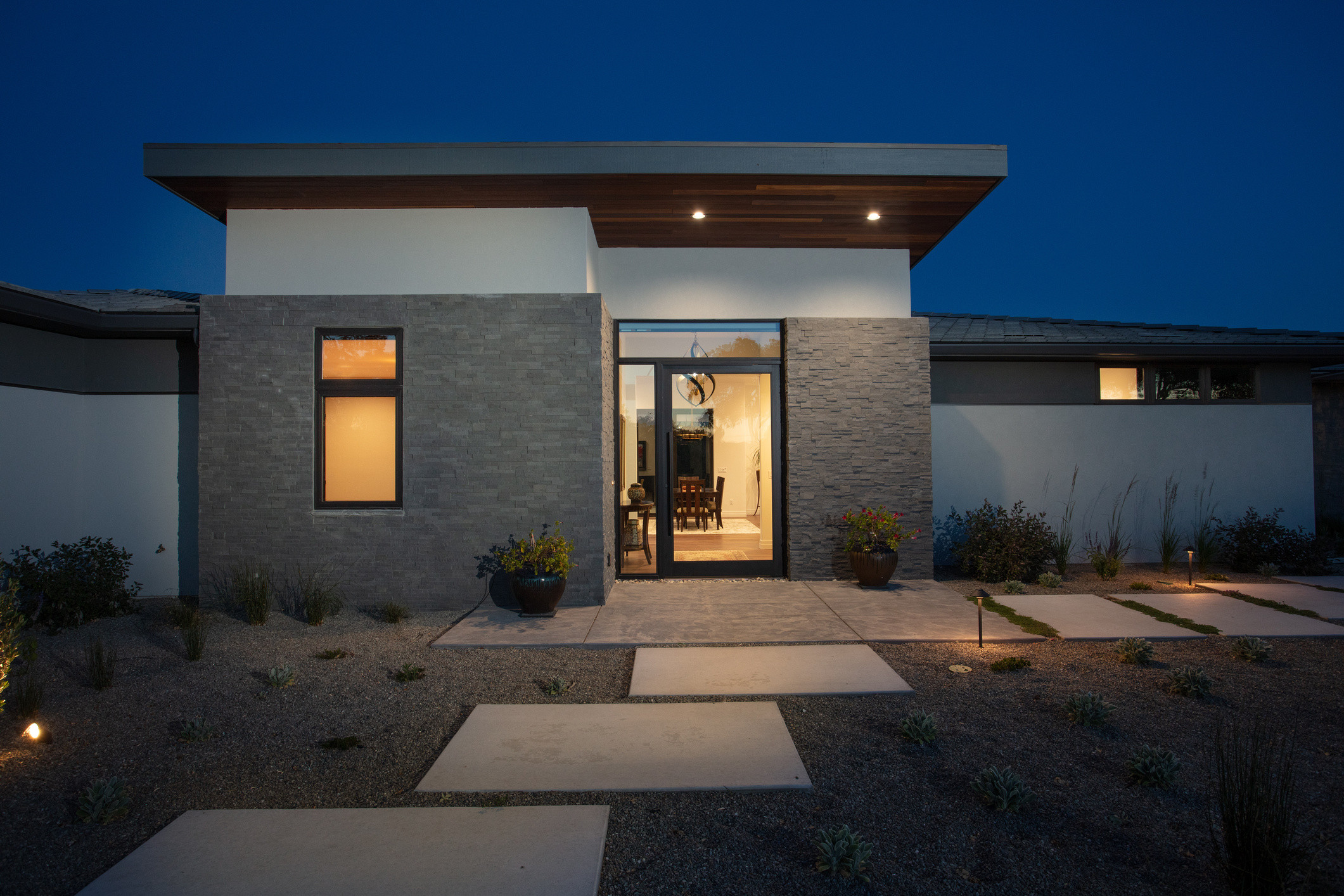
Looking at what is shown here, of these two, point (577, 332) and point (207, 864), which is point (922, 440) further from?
point (207, 864)

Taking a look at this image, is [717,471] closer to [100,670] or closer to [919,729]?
[919,729]

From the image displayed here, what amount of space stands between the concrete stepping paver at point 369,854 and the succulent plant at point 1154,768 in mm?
2149

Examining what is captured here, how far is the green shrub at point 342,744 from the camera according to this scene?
9.86ft

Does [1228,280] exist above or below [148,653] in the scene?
above

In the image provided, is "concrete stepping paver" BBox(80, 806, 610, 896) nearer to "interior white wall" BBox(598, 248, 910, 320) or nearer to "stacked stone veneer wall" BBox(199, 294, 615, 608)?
"stacked stone veneer wall" BBox(199, 294, 615, 608)

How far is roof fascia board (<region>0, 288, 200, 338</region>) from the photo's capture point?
5.60 m

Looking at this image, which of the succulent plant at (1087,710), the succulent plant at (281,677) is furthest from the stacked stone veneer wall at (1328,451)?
the succulent plant at (281,677)

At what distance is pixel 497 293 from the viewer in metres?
5.88

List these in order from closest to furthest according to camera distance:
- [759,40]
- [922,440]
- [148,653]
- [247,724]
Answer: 1. [247,724]
2. [148,653]
3. [922,440]
4. [759,40]

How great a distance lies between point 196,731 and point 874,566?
542 centimetres

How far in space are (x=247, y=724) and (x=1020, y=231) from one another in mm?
114061

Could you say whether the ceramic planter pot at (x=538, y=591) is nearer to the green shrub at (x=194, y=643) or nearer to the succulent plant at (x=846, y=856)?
the green shrub at (x=194, y=643)

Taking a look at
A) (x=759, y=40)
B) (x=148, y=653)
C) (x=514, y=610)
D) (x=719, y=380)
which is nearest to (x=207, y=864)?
(x=148, y=653)

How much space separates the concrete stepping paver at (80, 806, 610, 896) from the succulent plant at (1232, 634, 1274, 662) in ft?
14.3
